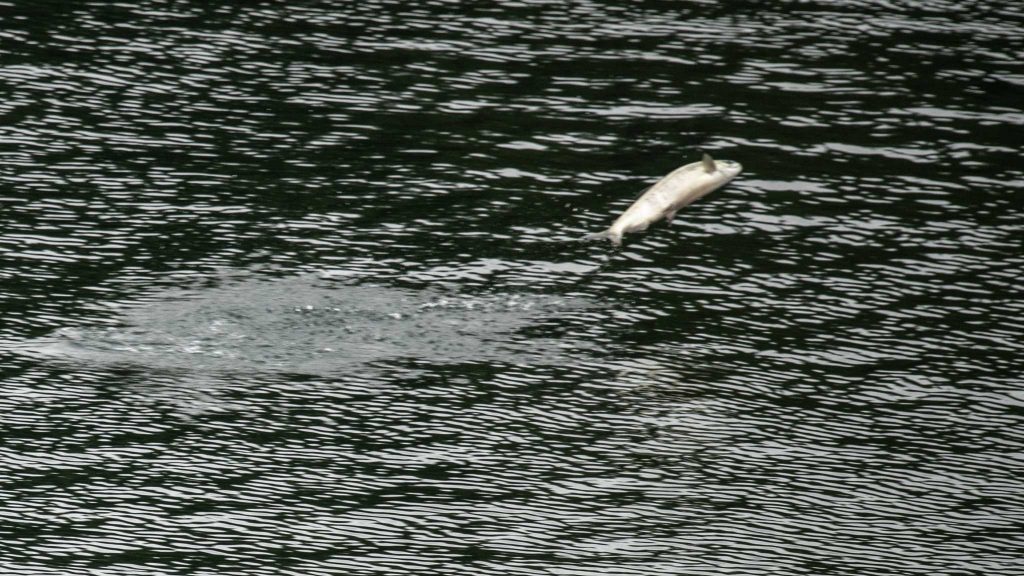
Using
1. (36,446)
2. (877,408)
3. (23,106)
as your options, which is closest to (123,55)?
(23,106)

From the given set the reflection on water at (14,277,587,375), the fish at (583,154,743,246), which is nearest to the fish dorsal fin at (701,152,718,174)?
the fish at (583,154,743,246)

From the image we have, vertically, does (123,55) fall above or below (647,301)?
above

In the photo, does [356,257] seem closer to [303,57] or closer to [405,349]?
[405,349]

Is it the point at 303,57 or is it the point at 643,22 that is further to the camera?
the point at 643,22

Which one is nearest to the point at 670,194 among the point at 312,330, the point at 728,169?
the point at 728,169

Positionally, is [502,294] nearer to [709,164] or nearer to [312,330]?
[312,330]

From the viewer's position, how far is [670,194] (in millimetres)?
24688

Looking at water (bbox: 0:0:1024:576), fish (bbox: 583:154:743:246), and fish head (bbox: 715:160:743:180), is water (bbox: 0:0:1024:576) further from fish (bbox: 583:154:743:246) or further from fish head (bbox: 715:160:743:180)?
fish head (bbox: 715:160:743:180)

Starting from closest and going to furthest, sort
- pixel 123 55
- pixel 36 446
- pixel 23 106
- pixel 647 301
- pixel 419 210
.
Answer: pixel 36 446 < pixel 647 301 < pixel 419 210 < pixel 23 106 < pixel 123 55

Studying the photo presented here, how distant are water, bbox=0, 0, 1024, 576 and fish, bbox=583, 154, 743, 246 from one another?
1030 mm

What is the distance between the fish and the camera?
24547 mm

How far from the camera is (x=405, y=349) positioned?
22.9 m

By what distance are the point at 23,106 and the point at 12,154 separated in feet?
7.11

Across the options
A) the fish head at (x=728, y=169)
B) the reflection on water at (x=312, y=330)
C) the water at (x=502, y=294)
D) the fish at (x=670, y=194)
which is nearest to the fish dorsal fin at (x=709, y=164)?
the fish at (x=670, y=194)
